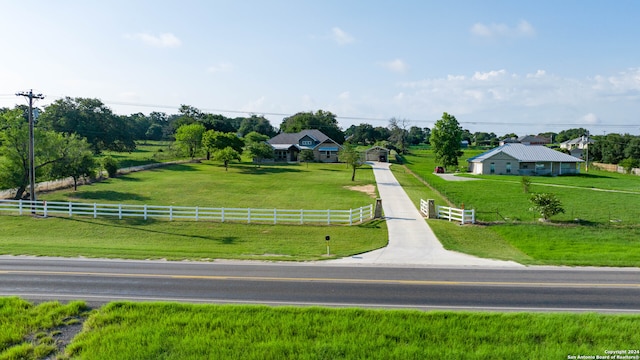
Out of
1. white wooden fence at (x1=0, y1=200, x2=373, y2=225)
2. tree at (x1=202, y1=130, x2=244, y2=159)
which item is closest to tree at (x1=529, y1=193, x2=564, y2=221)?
white wooden fence at (x1=0, y1=200, x2=373, y2=225)

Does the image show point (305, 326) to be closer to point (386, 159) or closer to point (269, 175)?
point (269, 175)

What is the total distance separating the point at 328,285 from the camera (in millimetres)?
14141

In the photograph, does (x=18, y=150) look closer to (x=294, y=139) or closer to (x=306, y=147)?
(x=306, y=147)

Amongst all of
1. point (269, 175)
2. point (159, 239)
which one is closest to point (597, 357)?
point (159, 239)

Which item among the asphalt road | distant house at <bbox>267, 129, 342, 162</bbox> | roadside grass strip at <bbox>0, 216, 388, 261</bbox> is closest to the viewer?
the asphalt road

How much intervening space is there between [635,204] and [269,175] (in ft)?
139

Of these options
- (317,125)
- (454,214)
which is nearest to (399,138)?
(317,125)

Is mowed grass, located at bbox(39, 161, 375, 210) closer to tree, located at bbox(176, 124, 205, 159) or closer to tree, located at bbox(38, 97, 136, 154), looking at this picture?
tree, located at bbox(176, 124, 205, 159)

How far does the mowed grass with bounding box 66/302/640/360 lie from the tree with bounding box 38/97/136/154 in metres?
81.9

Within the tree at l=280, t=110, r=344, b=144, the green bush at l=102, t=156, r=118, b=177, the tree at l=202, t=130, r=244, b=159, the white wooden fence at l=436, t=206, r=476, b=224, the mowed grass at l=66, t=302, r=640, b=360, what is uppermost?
the tree at l=280, t=110, r=344, b=144

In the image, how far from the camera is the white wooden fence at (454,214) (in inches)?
1061

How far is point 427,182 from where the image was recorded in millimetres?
51625

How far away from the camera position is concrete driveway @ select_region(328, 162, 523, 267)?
60.5ft

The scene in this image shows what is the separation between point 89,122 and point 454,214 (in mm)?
83156
